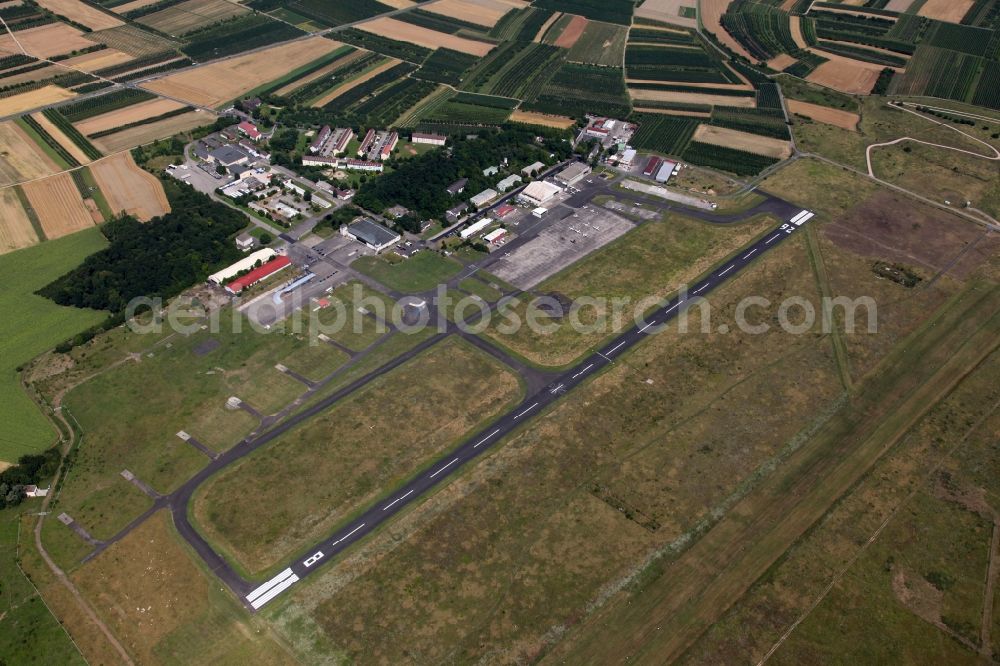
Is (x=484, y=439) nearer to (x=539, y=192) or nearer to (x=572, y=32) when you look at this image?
(x=539, y=192)

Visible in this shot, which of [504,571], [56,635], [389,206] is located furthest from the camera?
[389,206]

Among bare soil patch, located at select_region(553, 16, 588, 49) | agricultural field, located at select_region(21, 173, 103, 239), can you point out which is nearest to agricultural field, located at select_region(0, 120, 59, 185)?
agricultural field, located at select_region(21, 173, 103, 239)

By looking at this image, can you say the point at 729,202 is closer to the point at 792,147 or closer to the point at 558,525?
the point at 792,147

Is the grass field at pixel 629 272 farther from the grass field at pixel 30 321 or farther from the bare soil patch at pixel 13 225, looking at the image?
the bare soil patch at pixel 13 225

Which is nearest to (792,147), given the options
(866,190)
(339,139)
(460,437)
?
(866,190)

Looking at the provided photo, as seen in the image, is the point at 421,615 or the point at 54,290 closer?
the point at 421,615

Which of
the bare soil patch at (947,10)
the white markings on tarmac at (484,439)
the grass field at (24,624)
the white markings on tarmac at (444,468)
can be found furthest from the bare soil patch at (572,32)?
the grass field at (24,624)
